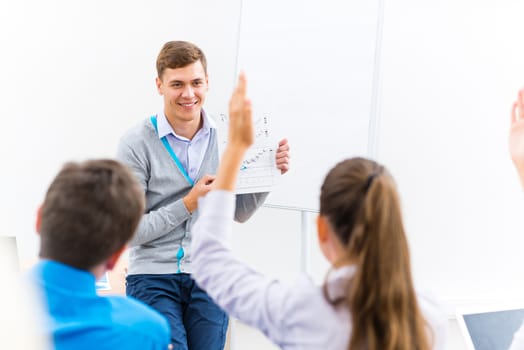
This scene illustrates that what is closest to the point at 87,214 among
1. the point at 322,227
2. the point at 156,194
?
the point at 322,227

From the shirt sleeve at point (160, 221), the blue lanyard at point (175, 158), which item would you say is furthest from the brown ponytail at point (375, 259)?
the blue lanyard at point (175, 158)

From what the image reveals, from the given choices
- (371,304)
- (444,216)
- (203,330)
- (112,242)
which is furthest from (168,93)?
(444,216)

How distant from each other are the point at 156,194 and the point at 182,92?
361 mm

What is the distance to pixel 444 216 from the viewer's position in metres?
3.53

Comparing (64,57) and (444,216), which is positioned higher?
(64,57)

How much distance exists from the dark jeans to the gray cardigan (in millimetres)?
34

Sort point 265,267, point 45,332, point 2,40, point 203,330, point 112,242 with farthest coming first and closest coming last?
1. point 265,267
2. point 2,40
3. point 203,330
4. point 112,242
5. point 45,332

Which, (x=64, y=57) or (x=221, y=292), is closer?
(x=221, y=292)

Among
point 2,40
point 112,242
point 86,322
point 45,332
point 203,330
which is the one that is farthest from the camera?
point 2,40

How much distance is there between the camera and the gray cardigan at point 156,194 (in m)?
2.18

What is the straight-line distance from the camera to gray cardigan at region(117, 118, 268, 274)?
7.14 feet

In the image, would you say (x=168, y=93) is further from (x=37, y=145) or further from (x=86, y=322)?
(x=86, y=322)

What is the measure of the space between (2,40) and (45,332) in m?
3.05

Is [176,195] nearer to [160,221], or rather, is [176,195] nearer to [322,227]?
[160,221]
